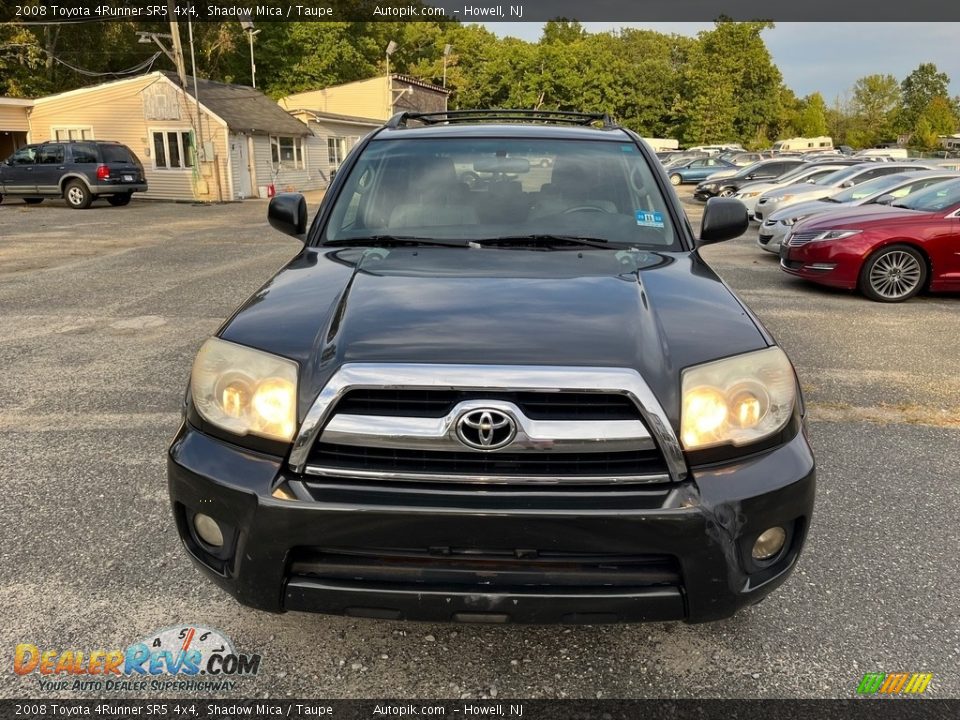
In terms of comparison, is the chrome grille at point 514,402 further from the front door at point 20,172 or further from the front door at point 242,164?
the front door at point 242,164

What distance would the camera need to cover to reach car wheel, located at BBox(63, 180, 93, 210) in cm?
2128

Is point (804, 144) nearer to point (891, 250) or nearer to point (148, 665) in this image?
point (891, 250)

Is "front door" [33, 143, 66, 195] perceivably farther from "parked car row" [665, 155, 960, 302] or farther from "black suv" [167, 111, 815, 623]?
"black suv" [167, 111, 815, 623]

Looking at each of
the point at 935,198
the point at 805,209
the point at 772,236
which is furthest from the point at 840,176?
the point at 935,198

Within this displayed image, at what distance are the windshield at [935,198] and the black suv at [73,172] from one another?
20.5 m

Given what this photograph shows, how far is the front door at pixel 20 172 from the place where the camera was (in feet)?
70.9

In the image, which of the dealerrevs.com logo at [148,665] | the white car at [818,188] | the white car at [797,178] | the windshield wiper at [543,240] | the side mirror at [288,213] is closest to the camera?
the dealerrevs.com logo at [148,665]

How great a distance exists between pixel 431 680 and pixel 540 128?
9.02 ft

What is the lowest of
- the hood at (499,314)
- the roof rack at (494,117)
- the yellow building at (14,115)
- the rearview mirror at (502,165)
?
the hood at (499,314)

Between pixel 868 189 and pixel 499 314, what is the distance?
1182 cm

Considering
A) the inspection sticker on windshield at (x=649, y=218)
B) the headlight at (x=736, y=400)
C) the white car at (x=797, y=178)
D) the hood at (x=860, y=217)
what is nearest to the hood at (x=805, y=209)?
the hood at (x=860, y=217)

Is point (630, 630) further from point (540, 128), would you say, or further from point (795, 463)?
point (540, 128)

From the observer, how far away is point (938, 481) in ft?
12.1

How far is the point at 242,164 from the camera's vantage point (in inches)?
1066
